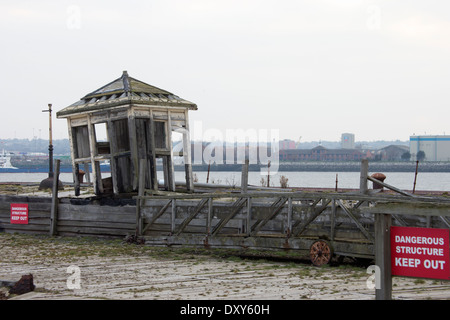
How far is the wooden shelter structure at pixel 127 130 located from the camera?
20.0m

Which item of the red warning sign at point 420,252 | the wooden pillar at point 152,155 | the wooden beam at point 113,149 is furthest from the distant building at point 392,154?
the red warning sign at point 420,252

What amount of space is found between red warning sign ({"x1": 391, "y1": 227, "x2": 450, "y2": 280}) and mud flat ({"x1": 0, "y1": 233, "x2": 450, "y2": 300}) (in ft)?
6.22

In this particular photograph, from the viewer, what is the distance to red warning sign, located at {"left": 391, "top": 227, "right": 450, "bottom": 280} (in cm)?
809

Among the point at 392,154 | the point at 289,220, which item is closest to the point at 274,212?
the point at 289,220

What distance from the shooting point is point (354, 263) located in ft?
46.5

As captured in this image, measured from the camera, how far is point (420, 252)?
27.1 ft

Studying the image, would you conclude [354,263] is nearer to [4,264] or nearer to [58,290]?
[58,290]

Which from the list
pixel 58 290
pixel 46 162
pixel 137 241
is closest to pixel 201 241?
pixel 137 241

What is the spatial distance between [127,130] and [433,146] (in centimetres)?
18132

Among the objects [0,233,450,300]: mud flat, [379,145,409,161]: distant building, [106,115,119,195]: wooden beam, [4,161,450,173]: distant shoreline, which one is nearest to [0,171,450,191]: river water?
[4,161,450,173]: distant shoreline

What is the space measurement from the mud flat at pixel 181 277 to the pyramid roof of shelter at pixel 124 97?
15.9ft

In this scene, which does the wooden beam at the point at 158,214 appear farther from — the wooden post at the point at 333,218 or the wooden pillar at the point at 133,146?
the wooden post at the point at 333,218

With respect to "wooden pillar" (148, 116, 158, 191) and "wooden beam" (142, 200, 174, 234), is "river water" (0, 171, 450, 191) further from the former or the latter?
"wooden beam" (142, 200, 174, 234)

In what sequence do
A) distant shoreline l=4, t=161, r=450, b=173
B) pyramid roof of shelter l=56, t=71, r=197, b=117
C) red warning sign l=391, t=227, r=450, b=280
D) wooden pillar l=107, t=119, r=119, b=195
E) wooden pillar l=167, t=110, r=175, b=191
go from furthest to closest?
distant shoreline l=4, t=161, r=450, b=173 → wooden pillar l=167, t=110, r=175, b=191 → wooden pillar l=107, t=119, r=119, b=195 → pyramid roof of shelter l=56, t=71, r=197, b=117 → red warning sign l=391, t=227, r=450, b=280
